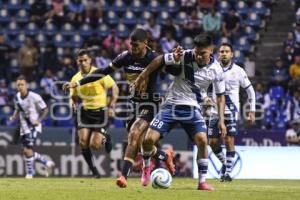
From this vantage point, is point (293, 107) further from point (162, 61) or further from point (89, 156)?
point (162, 61)

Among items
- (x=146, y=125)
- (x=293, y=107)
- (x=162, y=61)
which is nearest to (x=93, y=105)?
(x=146, y=125)

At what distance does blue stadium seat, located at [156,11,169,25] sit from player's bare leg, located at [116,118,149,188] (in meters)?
16.2

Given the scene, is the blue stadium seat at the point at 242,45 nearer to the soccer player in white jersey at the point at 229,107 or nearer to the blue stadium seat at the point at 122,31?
the blue stadium seat at the point at 122,31

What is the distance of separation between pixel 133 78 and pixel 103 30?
15.6 m

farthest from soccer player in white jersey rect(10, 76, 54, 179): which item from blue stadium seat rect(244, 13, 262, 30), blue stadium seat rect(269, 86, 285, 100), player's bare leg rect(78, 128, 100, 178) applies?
blue stadium seat rect(244, 13, 262, 30)

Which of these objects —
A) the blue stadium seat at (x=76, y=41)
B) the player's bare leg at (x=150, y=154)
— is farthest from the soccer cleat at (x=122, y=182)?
the blue stadium seat at (x=76, y=41)

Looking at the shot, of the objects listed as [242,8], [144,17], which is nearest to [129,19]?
[144,17]

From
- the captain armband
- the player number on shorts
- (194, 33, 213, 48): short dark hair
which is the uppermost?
(194, 33, 213, 48): short dark hair

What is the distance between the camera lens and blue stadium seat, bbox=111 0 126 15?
31000mm

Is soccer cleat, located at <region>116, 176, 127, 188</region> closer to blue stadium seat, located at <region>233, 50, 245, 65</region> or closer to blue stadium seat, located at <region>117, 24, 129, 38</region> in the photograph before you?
blue stadium seat, located at <region>233, 50, 245, 65</region>

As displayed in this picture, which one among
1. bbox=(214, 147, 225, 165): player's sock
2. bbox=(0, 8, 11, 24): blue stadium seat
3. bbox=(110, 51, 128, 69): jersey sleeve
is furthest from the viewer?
bbox=(0, 8, 11, 24): blue stadium seat

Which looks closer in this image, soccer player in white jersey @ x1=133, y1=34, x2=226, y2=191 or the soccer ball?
soccer player in white jersey @ x1=133, y1=34, x2=226, y2=191

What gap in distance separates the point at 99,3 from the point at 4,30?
3.33 metres

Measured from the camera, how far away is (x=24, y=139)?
21.5 m
